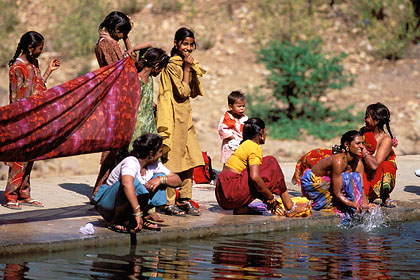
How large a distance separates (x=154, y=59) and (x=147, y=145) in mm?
1186

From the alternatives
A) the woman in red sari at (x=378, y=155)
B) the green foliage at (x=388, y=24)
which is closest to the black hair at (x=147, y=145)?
the woman in red sari at (x=378, y=155)

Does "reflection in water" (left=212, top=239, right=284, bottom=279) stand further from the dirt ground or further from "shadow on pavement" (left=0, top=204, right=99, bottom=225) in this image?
the dirt ground

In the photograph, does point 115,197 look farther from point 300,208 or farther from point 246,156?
point 300,208

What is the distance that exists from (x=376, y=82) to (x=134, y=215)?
551 inches

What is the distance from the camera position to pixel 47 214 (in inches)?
325

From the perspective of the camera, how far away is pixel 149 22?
2203 cm

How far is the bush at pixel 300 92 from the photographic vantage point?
18047 millimetres

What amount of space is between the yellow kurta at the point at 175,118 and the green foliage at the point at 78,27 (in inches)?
489

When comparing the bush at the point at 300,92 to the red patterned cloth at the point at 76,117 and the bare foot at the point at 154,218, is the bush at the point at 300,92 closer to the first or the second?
the red patterned cloth at the point at 76,117

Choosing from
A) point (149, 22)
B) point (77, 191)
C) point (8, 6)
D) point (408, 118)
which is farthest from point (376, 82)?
point (77, 191)

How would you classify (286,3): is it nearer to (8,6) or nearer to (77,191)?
(8,6)

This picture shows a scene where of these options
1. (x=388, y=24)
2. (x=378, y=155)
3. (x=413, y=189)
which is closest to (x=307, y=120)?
(x=388, y=24)

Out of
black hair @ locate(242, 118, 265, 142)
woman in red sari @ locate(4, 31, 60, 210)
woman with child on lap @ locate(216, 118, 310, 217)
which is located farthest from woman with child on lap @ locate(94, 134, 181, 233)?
woman in red sari @ locate(4, 31, 60, 210)

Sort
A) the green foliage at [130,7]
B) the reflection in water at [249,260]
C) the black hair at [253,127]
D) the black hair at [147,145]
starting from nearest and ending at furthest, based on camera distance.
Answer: the reflection in water at [249,260] < the black hair at [147,145] < the black hair at [253,127] < the green foliage at [130,7]
